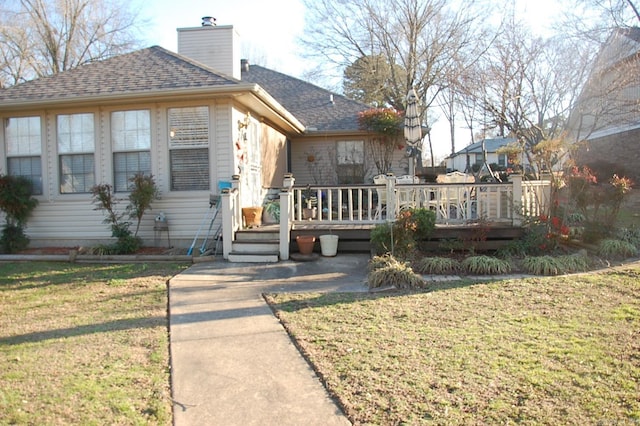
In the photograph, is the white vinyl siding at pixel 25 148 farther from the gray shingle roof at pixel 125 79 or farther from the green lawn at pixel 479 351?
the green lawn at pixel 479 351

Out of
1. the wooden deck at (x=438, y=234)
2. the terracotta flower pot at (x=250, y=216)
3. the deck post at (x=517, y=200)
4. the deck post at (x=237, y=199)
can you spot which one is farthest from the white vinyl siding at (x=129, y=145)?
the deck post at (x=517, y=200)

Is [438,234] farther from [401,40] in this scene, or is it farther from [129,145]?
[401,40]

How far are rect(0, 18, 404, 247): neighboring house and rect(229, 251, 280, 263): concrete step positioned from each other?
1.41m

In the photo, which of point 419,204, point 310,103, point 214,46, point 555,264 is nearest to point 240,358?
point 555,264

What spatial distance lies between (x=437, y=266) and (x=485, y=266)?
26.5 inches

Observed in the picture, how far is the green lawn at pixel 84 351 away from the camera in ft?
9.43

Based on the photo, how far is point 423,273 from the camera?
6.75 meters

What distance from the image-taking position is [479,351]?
366cm

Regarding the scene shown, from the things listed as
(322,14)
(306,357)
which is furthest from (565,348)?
(322,14)

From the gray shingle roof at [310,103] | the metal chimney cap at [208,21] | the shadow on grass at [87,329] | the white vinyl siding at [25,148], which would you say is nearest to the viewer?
the shadow on grass at [87,329]

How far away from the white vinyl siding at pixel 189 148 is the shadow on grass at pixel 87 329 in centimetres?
447

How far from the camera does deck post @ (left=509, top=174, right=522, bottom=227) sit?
320 inches

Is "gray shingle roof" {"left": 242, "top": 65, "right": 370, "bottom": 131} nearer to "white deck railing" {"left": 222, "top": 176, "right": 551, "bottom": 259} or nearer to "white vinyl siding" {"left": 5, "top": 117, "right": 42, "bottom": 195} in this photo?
"white deck railing" {"left": 222, "top": 176, "right": 551, "bottom": 259}

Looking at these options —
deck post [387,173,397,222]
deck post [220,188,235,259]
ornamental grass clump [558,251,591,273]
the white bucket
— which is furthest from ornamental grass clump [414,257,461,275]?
deck post [220,188,235,259]
